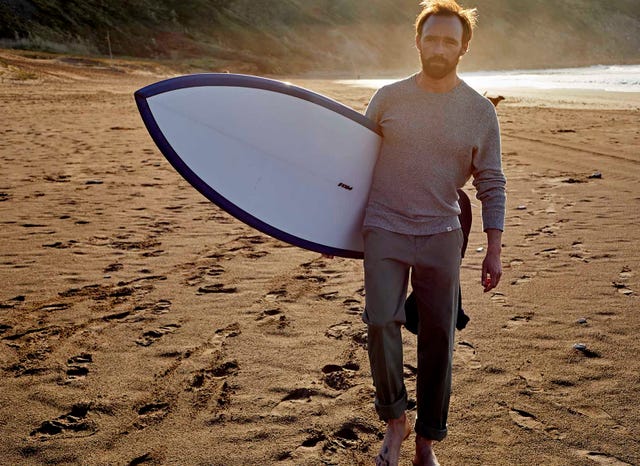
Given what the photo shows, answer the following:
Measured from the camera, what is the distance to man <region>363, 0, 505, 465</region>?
2.04m

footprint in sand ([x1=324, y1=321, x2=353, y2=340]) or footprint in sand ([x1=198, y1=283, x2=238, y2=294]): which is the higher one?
footprint in sand ([x1=324, y1=321, x2=353, y2=340])

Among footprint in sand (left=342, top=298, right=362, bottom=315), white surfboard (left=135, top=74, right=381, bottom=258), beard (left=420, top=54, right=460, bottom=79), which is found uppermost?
beard (left=420, top=54, right=460, bottom=79)

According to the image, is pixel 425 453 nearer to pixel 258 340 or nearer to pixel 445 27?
pixel 258 340

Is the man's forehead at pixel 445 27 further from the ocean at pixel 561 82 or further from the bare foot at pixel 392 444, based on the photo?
the ocean at pixel 561 82

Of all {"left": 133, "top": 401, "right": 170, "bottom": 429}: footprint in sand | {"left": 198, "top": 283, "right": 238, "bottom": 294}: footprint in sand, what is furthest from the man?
{"left": 198, "top": 283, "right": 238, "bottom": 294}: footprint in sand

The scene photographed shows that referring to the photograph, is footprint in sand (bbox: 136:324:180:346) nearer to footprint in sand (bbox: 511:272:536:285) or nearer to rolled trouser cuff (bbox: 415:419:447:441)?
rolled trouser cuff (bbox: 415:419:447:441)

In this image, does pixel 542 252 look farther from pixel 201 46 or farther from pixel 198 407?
pixel 201 46

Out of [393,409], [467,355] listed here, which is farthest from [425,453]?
[467,355]

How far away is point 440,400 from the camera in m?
2.16

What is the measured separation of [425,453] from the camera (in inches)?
88.2

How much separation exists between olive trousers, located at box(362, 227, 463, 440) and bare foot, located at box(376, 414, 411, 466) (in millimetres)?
83

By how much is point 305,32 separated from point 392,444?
6726cm

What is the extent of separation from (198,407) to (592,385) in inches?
81.3

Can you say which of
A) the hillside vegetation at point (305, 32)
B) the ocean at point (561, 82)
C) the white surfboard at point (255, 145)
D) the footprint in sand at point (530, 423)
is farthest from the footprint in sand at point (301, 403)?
the hillside vegetation at point (305, 32)
